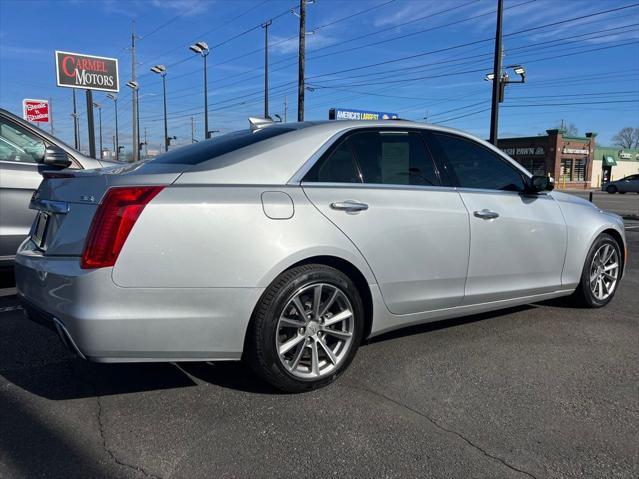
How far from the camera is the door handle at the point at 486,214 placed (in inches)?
154

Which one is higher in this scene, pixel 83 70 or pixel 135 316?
pixel 83 70

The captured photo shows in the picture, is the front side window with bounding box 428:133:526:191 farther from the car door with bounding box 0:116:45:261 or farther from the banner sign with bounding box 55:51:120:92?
the banner sign with bounding box 55:51:120:92

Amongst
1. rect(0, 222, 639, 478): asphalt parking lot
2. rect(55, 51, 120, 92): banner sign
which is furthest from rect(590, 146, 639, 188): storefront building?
rect(0, 222, 639, 478): asphalt parking lot

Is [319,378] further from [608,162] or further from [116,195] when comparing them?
[608,162]

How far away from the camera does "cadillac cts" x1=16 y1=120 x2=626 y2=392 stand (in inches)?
107

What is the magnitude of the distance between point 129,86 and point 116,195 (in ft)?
128

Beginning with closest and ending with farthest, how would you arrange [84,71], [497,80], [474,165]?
[474,165], [497,80], [84,71]

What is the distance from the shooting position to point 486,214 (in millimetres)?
3953

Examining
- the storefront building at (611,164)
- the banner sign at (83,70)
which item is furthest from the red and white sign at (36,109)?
the storefront building at (611,164)

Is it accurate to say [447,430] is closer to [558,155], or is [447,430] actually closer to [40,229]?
[40,229]

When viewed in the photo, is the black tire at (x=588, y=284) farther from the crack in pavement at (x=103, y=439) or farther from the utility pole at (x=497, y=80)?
the utility pole at (x=497, y=80)

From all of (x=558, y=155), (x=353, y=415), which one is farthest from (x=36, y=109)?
(x=558, y=155)

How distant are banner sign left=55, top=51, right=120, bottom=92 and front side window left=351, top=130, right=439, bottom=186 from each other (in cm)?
1920

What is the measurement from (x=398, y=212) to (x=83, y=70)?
20.8 metres
